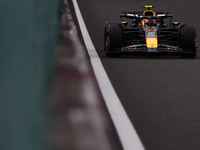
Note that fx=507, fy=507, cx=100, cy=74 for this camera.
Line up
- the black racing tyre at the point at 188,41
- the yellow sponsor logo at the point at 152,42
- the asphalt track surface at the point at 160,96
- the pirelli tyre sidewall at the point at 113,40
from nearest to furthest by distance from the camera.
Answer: the asphalt track surface at the point at 160,96
the yellow sponsor logo at the point at 152,42
the pirelli tyre sidewall at the point at 113,40
the black racing tyre at the point at 188,41

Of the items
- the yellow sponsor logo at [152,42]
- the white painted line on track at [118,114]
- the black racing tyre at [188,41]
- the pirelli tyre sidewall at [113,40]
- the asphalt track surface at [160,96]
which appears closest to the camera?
the white painted line on track at [118,114]

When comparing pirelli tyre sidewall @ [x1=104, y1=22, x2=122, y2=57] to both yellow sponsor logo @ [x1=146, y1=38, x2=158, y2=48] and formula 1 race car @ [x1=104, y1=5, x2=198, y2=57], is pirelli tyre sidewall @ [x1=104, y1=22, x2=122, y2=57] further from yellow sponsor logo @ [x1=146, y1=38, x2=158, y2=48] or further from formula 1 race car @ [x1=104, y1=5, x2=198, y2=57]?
yellow sponsor logo @ [x1=146, y1=38, x2=158, y2=48]

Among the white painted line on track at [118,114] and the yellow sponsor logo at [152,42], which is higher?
the white painted line on track at [118,114]

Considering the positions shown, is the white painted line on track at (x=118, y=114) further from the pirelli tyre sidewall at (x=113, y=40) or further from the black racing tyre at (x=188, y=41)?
the black racing tyre at (x=188, y=41)

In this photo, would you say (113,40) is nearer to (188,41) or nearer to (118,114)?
(188,41)

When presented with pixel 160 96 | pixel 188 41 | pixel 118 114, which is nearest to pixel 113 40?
pixel 188 41

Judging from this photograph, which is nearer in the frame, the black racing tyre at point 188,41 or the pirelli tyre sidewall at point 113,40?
the pirelli tyre sidewall at point 113,40

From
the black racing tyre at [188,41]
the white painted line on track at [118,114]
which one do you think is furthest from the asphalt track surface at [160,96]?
the black racing tyre at [188,41]

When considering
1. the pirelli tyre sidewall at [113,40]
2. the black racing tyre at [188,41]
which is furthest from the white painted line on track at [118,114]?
the black racing tyre at [188,41]

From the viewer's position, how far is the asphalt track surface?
182 inches

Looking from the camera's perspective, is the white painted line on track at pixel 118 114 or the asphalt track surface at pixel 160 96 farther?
the asphalt track surface at pixel 160 96

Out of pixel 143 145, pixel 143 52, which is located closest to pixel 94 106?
pixel 143 145

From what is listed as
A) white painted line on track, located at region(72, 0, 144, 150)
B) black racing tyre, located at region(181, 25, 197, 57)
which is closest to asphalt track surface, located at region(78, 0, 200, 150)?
white painted line on track, located at region(72, 0, 144, 150)

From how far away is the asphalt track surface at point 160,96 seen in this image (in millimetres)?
4621
